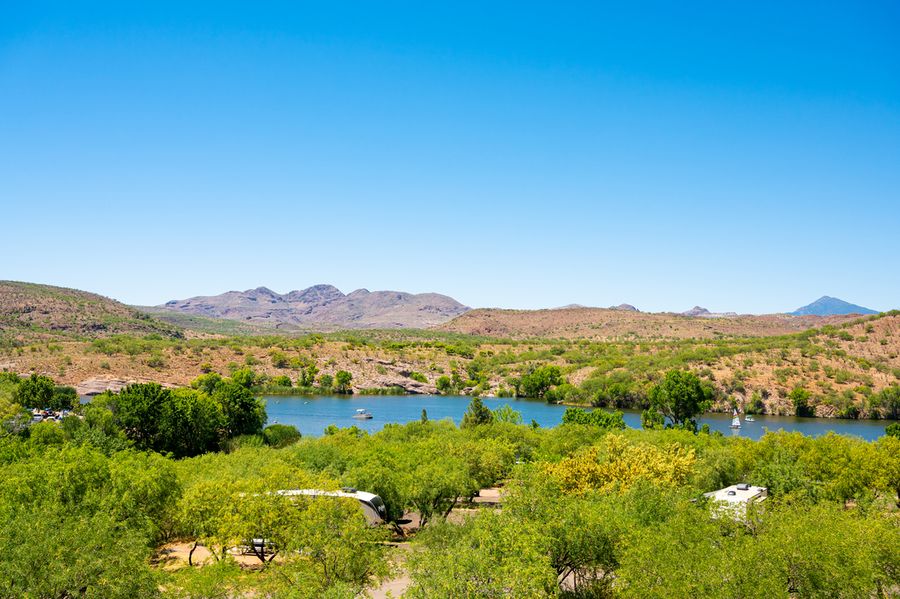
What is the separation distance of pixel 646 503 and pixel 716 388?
329 feet

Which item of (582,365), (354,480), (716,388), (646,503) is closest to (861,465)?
(646,503)

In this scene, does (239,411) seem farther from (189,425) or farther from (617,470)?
(617,470)

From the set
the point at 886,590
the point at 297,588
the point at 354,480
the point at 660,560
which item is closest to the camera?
the point at 297,588

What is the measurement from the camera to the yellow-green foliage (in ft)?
123

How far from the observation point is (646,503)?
30078mm

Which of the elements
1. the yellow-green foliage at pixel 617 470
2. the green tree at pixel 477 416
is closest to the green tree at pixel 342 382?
the green tree at pixel 477 416

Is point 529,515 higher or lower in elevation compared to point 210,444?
higher

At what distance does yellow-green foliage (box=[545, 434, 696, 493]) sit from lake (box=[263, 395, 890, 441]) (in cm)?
5159

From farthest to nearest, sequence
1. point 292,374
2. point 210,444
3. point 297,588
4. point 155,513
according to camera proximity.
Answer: point 292,374 < point 210,444 < point 155,513 < point 297,588

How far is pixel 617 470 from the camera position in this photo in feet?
126

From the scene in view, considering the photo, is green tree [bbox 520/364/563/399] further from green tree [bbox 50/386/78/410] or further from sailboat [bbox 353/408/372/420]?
green tree [bbox 50/386/78/410]

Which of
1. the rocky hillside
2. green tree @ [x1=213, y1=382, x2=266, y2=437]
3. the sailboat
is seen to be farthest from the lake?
the rocky hillside

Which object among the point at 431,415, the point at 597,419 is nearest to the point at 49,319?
the point at 431,415

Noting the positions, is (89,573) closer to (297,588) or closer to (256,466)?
(297,588)
